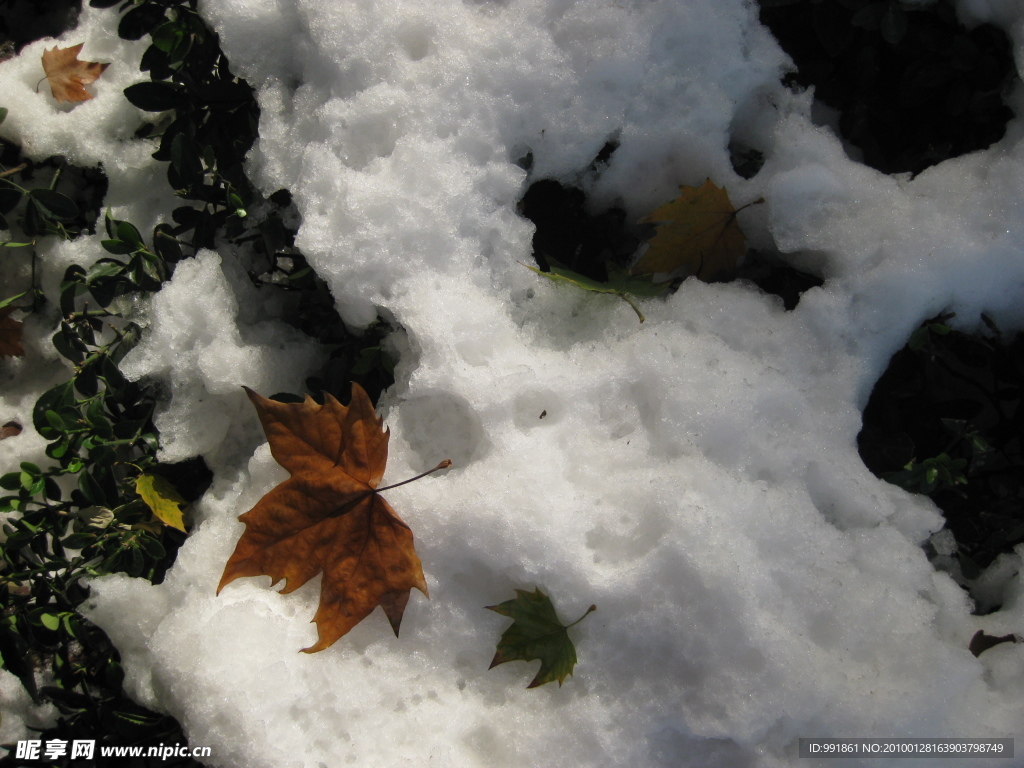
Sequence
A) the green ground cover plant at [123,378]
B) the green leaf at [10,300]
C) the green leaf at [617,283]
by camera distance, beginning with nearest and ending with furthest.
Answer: the green leaf at [617,283]
the green ground cover plant at [123,378]
the green leaf at [10,300]

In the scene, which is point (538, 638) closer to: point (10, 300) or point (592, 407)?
point (592, 407)

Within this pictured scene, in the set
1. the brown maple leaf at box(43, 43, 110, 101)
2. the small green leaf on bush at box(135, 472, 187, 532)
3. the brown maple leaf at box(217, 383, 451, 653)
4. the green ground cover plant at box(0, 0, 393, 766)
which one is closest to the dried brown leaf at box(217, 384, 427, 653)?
the brown maple leaf at box(217, 383, 451, 653)

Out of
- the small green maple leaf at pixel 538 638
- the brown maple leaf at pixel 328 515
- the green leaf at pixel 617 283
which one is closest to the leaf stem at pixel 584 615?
the small green maple leaf at pixel 538 638

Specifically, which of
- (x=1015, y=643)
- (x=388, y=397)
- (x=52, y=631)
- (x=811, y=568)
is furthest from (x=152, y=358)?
(x=1015, y=643)

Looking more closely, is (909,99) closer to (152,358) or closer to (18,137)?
(152,358)

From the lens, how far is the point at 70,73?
183 cm

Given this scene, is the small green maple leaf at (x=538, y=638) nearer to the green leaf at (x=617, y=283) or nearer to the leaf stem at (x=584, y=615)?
the leaf stem at (x=584, y=615)

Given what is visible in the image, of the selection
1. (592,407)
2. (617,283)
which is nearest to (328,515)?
(592,407)

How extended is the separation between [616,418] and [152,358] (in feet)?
3.86

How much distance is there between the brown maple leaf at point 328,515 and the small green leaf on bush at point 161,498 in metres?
0.34

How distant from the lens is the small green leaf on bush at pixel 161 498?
1663 millimetres

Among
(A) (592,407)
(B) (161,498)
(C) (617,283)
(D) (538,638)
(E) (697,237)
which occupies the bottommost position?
(B) (161,498)

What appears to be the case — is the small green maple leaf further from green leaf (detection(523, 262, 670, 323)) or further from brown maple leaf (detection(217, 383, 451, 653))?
green leaf (detection(523, 262, 670, 323))

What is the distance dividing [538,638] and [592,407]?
513 mm
